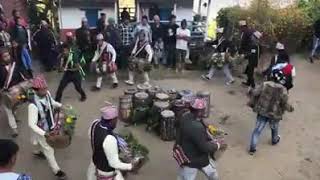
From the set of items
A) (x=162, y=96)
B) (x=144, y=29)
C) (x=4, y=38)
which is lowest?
(x=162, y=96)

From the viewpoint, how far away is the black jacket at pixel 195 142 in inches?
267

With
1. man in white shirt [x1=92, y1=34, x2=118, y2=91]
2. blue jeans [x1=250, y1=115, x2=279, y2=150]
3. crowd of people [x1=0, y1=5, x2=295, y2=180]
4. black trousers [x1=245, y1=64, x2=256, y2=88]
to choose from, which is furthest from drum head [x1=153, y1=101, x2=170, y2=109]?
black trousers [x1=245, y1=64, x2=256, y2=88]

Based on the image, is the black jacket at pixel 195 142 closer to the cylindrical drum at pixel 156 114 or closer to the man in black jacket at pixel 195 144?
the man in black jacket at pixel 195 144

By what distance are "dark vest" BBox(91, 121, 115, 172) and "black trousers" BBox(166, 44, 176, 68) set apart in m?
7.69

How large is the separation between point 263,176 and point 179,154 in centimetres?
245

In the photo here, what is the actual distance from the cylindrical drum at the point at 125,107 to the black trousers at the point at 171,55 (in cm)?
373

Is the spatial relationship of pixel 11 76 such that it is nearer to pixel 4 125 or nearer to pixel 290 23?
pixel 4 125

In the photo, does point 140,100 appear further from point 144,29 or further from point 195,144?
point 195,144

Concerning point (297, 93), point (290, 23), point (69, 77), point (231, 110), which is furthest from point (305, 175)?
point (290, 23)

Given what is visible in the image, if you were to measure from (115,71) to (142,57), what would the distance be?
77cm

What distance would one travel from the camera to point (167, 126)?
9922mm

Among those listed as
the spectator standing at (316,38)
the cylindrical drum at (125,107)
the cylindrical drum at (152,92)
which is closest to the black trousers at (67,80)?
the cylindrical drum at (125,107)

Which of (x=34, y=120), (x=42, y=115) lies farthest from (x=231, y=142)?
(x=34, y=120)

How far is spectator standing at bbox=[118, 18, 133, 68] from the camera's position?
13.7 m
